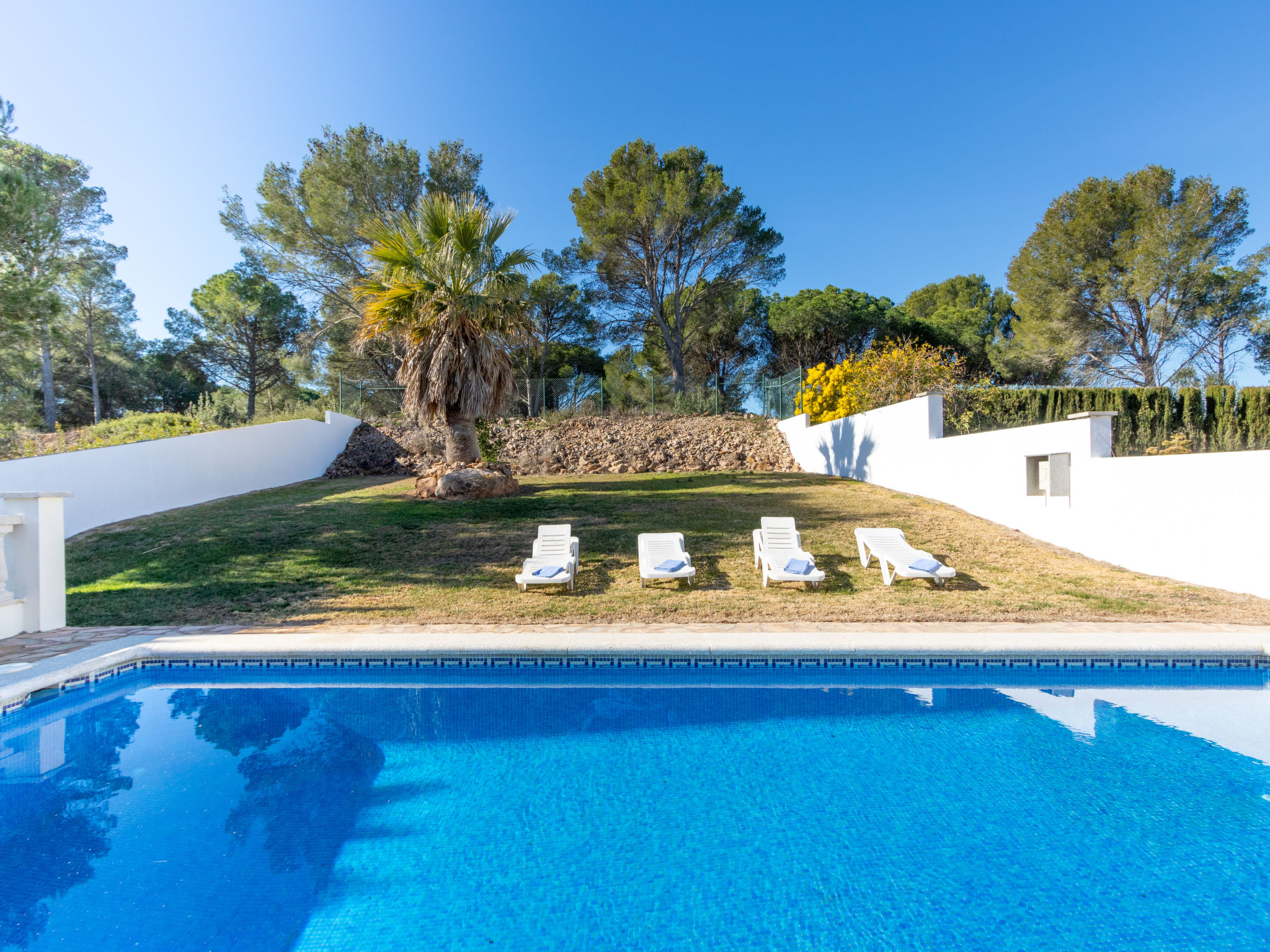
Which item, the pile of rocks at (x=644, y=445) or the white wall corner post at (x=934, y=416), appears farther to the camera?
the pile of rocks at (x=644, y=445)

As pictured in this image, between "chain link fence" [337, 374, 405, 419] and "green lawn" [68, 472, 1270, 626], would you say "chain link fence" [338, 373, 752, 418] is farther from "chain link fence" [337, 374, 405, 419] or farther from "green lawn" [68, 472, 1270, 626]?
"green lawn" [68, 472, 1270, 626]

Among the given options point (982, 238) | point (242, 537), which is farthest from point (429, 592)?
point (982, 238)

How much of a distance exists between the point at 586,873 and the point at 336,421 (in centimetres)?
1898

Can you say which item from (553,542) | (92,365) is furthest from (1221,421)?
(92,365)

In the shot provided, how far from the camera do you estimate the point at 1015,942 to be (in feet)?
8.15

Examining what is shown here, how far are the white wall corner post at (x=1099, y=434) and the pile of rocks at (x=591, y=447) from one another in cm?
960

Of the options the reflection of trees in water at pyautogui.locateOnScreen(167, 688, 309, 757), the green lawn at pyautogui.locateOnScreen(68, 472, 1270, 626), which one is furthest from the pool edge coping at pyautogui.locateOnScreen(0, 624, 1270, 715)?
the green lawn at pyautogui.locateOnScreen(68, 472, 1270, 626)

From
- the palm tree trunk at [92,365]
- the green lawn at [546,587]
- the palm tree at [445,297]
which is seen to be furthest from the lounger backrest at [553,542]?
the palm tree trunk at [92,365]

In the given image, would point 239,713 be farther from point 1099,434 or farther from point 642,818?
point 1099,434

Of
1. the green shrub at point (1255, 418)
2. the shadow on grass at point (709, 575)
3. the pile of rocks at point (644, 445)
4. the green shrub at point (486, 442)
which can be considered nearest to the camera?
the shadow on grass at point (709, 575)

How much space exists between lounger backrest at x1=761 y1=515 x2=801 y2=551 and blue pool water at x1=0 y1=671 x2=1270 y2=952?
130 inches

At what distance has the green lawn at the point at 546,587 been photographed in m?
6.69

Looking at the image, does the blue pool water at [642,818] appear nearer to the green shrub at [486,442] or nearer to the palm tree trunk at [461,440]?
the palm tree trunk at [461,440]

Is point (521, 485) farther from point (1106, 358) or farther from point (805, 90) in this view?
point (1106, 358)
